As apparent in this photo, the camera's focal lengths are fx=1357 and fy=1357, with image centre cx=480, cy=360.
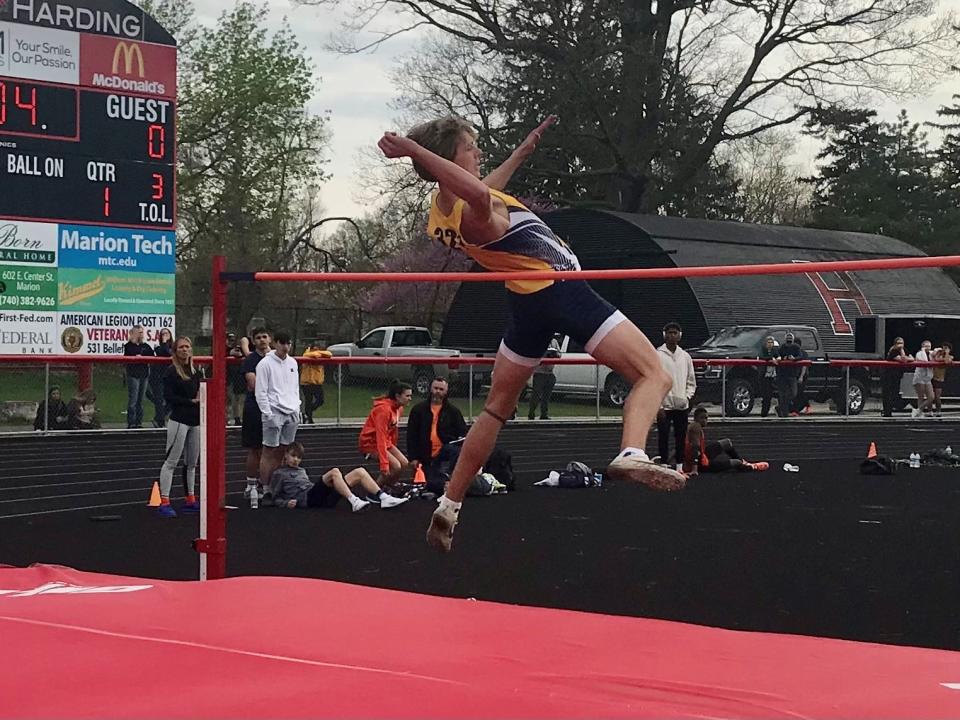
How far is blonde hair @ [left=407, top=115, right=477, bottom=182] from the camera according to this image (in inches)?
193

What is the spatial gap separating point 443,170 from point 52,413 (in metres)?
11.9

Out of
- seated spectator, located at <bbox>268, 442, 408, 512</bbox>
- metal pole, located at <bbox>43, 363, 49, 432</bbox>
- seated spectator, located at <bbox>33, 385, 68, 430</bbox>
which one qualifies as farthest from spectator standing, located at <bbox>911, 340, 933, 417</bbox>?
metal pole, located at <bbox>43, 363, 49, 432</bbox>

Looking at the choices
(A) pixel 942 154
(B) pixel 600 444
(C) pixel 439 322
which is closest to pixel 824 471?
(B) pixel 600 444

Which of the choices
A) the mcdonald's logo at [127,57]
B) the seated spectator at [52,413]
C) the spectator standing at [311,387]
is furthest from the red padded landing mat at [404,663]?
the mcdonald's logo at [127,57]

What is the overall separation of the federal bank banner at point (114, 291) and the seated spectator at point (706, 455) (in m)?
6.92

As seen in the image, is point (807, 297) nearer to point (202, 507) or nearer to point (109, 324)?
point (109, 324)

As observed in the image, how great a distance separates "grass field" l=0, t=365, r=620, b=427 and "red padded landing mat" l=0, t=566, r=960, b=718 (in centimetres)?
828

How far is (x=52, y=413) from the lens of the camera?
15.3m

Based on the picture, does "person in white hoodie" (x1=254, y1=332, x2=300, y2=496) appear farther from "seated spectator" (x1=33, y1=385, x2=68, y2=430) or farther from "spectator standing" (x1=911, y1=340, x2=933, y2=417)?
"spectator standing" (x1=911, y1=340, x2=933, y2=417)

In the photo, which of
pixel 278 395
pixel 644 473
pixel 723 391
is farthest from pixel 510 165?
pixel 723 391

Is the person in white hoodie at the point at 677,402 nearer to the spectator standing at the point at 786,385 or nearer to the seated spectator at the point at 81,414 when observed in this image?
the spectator standing at the point at 786,385

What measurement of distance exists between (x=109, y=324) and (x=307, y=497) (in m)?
6.87

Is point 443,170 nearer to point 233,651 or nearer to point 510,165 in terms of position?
point 510,165

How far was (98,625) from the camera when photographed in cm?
424
